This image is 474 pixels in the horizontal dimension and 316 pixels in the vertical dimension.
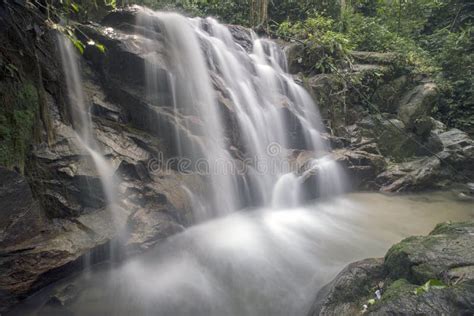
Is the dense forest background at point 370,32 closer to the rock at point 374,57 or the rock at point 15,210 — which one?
the rock at point 374,57

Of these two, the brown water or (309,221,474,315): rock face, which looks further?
the brown water

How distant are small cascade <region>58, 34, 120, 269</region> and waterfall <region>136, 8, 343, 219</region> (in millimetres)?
1126

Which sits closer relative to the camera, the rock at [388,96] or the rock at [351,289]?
the rock at [351,289]

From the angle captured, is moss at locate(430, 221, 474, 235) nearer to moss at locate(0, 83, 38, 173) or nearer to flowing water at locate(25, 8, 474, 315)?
flowing water at locate(25, 8, 474, 315)

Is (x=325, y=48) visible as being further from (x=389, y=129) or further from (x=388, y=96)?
(x=389, y=129)

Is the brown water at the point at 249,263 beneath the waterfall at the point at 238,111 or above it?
beneath

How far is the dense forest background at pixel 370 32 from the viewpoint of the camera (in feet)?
28.9

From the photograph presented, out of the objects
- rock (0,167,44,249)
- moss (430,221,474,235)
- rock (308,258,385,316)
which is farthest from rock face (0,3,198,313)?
moss (430,221,474,235)

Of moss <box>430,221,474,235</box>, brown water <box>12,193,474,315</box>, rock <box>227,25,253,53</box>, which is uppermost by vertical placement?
rock <box>227,25,253,53</box>

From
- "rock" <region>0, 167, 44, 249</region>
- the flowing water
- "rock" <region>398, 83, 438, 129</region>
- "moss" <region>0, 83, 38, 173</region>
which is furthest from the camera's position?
"rock" <region>398, 83, 438, 129</region>

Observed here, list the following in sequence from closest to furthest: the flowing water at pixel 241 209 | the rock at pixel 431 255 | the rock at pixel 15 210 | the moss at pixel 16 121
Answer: the rock at pixel 431 255
the rock at pixel 15 210
the moss at pixel 16 121
the flowing water at pixel 241 209

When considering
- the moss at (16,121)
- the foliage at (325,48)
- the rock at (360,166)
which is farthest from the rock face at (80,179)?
the foliage at (325,48)

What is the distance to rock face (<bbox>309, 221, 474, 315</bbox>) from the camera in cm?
205

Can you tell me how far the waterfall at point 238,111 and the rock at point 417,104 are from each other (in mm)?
2361
